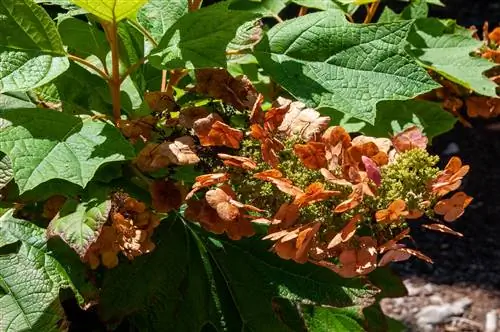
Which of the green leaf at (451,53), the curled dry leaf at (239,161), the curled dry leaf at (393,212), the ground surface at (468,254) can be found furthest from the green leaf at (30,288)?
the ground surface at (468,254)

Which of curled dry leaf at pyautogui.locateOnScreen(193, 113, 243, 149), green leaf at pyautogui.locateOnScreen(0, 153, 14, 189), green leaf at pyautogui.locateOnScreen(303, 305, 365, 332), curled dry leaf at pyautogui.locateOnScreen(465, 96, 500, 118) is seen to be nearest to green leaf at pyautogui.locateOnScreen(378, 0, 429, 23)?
curled dry leaf at pyautogui.locateOnScreen(465, 96, 500, 118)

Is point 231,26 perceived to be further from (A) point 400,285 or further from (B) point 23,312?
(A) point 400,285

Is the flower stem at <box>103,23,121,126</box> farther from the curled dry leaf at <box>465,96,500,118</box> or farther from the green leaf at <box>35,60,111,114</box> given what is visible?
the curled dry leaf at <box>465,96,500,118</box>

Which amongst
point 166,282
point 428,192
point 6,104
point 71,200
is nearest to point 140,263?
point 166,282

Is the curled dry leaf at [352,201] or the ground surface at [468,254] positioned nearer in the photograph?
the curled dry leaf at [352,201]

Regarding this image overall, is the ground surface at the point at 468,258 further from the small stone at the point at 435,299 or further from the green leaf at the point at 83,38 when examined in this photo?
the green leaf at the point at 83,38

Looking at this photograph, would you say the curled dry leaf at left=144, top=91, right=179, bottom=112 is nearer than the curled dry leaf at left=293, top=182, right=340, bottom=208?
No
